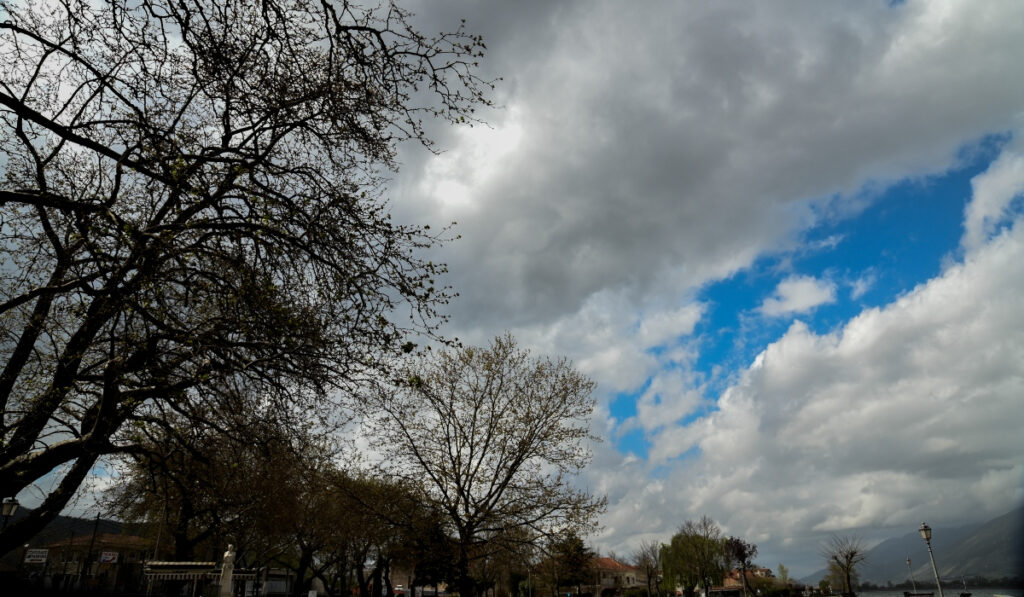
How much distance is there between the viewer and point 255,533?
31109 mm

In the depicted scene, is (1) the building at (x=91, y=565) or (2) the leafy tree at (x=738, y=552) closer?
(1) the building at (x=91, y=565)

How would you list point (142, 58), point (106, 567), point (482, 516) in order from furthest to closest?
point (106, 567), point (482, 516), point (142, 58)

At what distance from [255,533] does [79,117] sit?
93.5 ft

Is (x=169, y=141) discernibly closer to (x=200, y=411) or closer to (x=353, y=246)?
(x=353, y=246)

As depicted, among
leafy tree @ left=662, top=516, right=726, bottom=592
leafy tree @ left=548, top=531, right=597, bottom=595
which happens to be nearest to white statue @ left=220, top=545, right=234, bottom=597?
leafy tree @ left=548, top=531, right=597, bottom=595

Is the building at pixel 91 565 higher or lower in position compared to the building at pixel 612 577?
higher

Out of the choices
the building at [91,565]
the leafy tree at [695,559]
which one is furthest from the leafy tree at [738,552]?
the building at [91,565]

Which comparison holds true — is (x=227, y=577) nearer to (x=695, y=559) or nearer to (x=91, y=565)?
(x=91, y=565)

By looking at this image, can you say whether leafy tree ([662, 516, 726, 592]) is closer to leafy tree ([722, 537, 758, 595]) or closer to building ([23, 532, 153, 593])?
leafy tree ([722, 537, 758, 595])

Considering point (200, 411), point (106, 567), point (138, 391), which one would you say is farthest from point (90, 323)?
point (106, 567)

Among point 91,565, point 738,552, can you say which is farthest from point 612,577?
point 91,565

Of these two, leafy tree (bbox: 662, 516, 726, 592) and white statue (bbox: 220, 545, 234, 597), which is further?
leafy tree (bbox: 662, 516, 726, 592)

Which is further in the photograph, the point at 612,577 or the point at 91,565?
the point at 612,577

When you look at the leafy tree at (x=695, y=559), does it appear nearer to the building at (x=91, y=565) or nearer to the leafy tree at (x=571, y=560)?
the leafy tree at (x=571, y=560)
